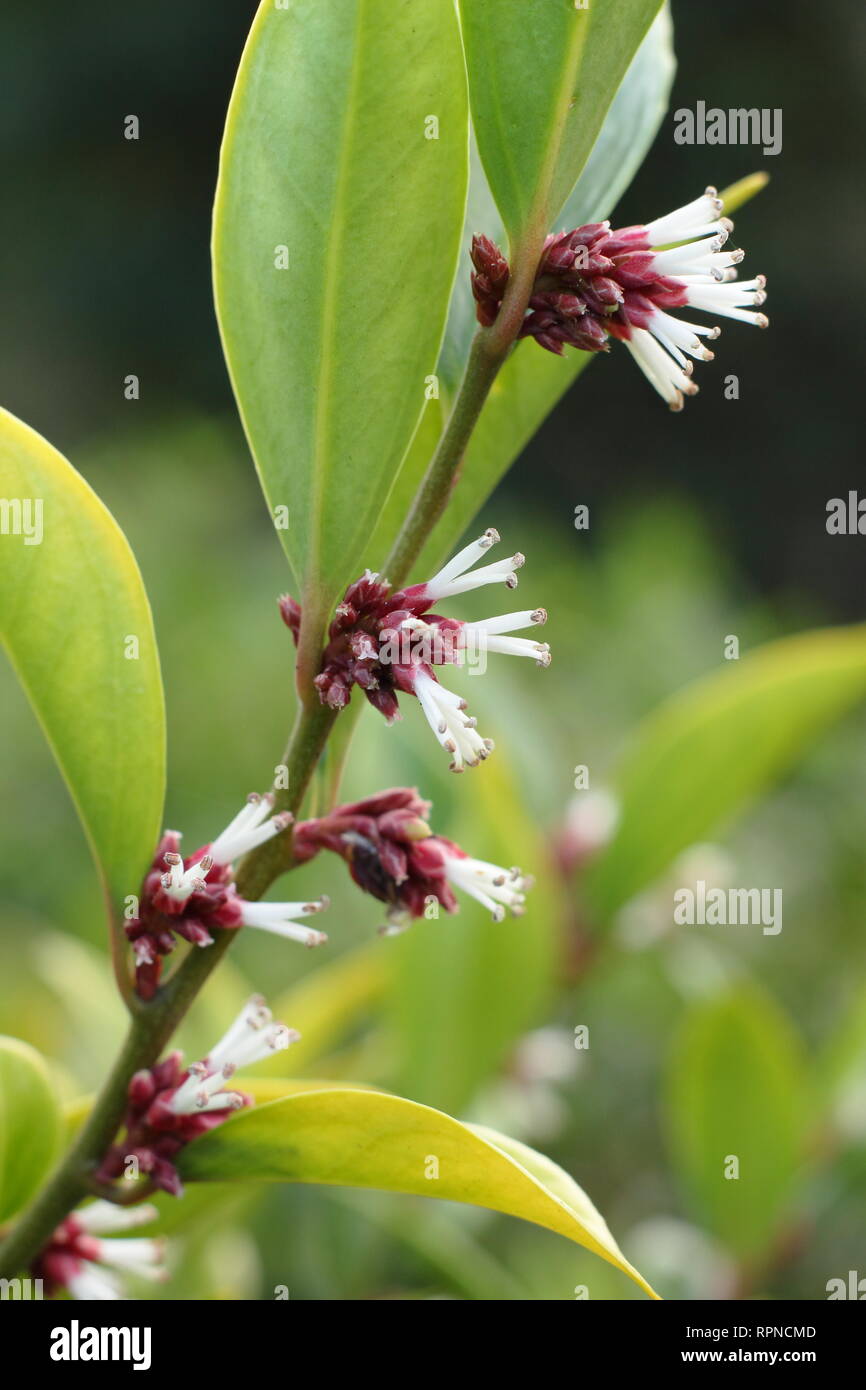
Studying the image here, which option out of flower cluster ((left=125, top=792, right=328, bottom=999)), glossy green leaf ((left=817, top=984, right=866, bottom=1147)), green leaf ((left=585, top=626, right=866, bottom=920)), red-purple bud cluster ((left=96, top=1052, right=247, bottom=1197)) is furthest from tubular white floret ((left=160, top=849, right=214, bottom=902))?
glossy green leaf ((left=817, top=984, right=866, bottom=1147))

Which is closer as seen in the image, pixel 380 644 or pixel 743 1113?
pixel 380 644

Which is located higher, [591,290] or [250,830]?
[591,290]

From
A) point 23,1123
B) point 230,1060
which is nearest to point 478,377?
point 230,1060

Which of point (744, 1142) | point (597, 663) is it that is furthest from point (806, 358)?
point (744, 1142)

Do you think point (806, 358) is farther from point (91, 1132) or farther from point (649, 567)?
point (91, 1132)

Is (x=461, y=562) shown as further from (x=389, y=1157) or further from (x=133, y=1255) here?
(x=133, y=1255)

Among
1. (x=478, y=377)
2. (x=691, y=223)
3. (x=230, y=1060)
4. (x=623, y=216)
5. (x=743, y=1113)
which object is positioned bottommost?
(x=743, y=1113)
